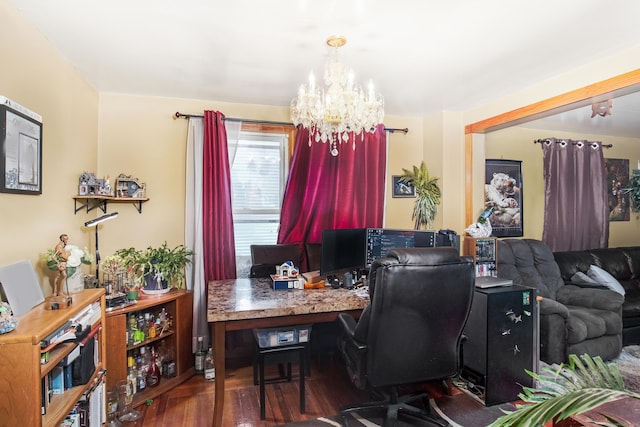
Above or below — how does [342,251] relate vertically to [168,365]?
above

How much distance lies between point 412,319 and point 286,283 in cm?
114

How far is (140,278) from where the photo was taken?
2.74 metres

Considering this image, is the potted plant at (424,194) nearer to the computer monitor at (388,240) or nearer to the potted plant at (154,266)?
the computer monitor at (388,240)

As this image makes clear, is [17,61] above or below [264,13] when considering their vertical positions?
below

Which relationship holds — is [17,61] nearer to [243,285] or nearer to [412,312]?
[243,285]

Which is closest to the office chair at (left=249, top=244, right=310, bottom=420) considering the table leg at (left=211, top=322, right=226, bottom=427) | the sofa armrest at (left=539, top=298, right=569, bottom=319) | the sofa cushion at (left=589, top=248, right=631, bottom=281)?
the table leg at (left=211, top=322, right=226, bottom=427)

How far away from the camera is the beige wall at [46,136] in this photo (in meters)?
1.79

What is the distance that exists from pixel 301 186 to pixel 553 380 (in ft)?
9.35

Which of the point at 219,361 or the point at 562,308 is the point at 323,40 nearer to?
the point at 219,361

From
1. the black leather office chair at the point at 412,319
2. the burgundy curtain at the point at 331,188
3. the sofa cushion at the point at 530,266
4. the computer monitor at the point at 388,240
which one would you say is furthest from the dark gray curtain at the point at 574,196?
the black leather office chair at the point at 412,319

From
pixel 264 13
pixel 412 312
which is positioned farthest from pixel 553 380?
pixel 264 13

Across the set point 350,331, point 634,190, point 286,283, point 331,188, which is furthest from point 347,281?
point 634,190

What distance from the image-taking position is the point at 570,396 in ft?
2.43

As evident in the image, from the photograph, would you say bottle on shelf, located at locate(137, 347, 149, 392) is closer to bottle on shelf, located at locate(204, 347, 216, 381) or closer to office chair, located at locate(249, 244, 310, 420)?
bottle on shelf, located at locate(204, 347, 216, 381)
